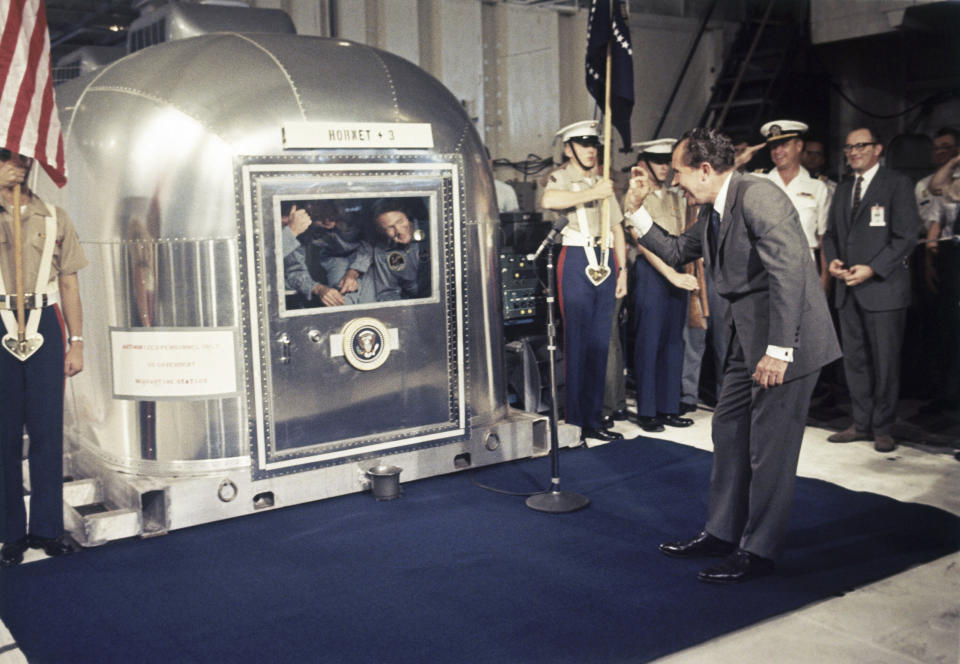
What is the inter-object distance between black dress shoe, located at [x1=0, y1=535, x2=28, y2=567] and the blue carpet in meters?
0.07

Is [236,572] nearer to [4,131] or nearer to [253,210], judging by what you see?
[253,210]

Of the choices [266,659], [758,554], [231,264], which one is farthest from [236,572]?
[758,554]

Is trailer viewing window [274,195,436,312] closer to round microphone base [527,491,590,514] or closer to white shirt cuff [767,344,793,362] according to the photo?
round microphone base [527,491,590,514]

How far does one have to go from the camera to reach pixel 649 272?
7.30 m

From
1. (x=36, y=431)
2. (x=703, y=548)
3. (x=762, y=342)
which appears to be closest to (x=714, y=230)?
(x=762, y=342)

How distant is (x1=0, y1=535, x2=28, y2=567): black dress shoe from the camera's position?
4.76 meters

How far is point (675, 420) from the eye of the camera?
24.1 ft

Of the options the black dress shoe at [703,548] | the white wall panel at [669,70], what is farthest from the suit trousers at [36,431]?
the white wall panel at [669,70]

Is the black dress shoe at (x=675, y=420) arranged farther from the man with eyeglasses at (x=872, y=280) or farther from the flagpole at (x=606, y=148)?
the flagpole at (x=606, y=148)

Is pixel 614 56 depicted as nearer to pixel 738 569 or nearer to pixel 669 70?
pixel 738 569

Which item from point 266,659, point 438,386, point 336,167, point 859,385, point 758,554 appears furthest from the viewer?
point 859,385

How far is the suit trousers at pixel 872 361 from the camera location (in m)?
6.48

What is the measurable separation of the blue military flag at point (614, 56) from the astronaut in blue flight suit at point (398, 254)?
1.47 m

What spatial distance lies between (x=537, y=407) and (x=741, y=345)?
122 inches
